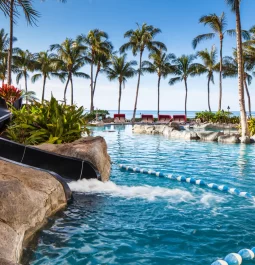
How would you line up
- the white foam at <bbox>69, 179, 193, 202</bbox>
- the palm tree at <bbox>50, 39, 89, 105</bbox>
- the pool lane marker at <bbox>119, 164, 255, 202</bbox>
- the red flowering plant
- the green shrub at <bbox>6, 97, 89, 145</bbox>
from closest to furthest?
the white foam at <bbox>69, 179, 193, 202</bbox>, the pool lane marker at <bbox>119, 164, 255, 202</bbox>, the green shrub at <bbox>6, 97, 89, 145</bbox>, the red flowering plant, the palm tree at <bbox>50, 39, 89, 105</bbox>

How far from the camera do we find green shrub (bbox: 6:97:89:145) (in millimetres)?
8750

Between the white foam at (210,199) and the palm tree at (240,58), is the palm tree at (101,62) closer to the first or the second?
the palm tree at (240,58)

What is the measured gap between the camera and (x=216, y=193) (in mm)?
6723

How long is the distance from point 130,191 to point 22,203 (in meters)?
3.16

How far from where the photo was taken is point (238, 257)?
334cm

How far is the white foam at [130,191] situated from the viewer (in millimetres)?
6196

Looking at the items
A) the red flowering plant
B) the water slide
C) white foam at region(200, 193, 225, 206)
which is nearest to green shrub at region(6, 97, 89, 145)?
the water slide

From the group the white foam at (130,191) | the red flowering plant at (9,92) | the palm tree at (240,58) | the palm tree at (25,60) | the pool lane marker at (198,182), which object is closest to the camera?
the white foam at (130,191)

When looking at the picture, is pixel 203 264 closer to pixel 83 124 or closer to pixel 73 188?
pixel 73 188

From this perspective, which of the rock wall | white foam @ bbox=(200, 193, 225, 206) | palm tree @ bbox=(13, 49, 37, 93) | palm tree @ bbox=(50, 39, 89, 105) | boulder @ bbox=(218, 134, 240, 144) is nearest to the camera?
white foam @ bbox=(200, 193, 225, 206)

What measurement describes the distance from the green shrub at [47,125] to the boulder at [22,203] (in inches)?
142

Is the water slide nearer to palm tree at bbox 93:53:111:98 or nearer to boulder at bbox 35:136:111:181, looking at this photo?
boulder at bbox 35:136:111:181

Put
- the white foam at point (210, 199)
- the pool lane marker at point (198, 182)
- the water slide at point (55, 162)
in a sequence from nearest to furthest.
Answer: the white foam at point (210, 199) < the pool lane marker at point (198, 182) < the water slide at point (55, 162)

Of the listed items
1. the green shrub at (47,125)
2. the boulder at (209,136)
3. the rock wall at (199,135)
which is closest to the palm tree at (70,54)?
the rock wall at (199,135)
